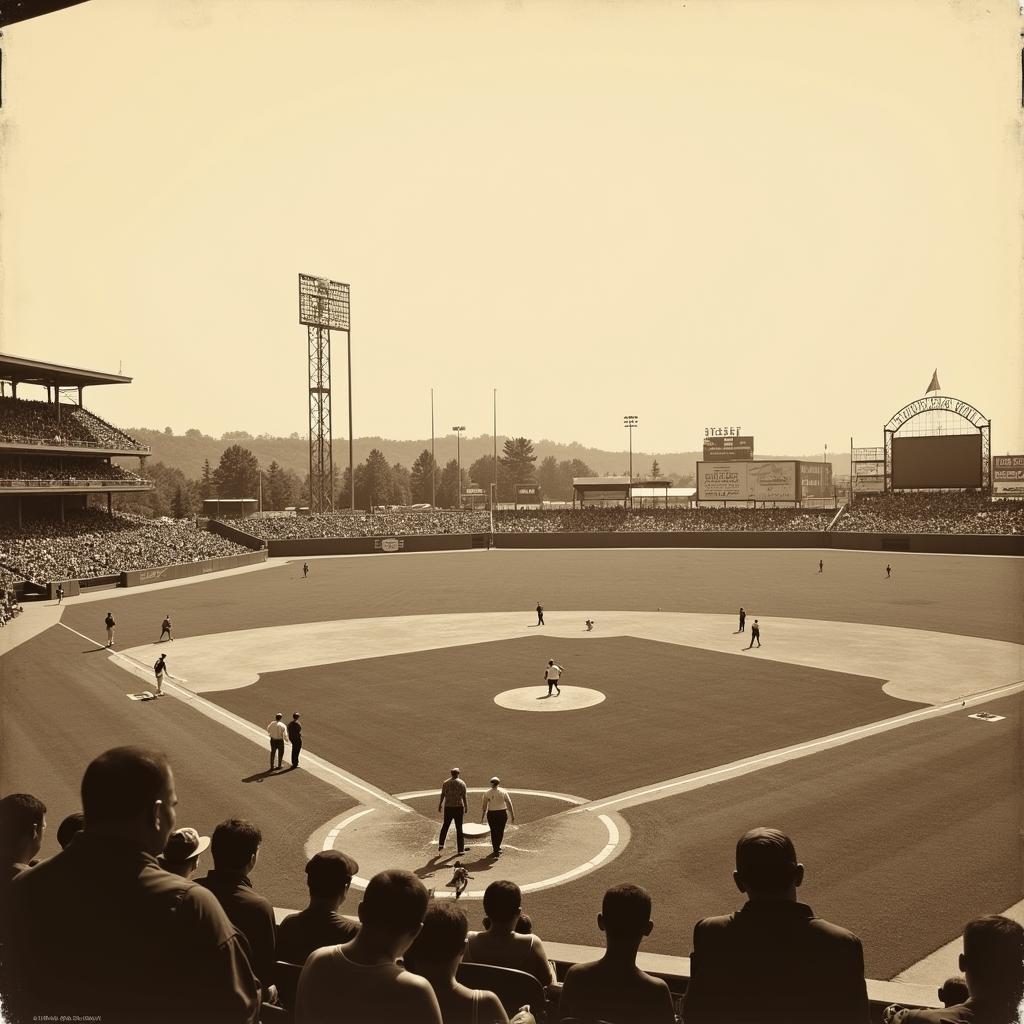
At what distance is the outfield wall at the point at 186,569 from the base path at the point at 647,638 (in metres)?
21.9

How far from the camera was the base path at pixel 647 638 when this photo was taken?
27.1m

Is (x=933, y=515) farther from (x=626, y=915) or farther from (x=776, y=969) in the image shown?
(x=776, y=969)

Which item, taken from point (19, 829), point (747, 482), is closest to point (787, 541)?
point (747, 482)

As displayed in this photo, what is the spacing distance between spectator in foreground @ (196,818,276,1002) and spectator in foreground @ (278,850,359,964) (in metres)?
0.32

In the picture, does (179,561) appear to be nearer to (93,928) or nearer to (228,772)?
(228,772)

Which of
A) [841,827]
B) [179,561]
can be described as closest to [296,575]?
[179,561]

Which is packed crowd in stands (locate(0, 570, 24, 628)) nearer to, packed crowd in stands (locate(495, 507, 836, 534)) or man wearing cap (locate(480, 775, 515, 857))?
man wearing cap (locate(480, 775, 515, 857))

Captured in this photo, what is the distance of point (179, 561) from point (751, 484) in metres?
60.2

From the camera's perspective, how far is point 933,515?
8275 centimetres

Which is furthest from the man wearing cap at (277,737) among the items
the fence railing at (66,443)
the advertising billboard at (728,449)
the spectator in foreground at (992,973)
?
the advertising billboard at (728,449)

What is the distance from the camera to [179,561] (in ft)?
207

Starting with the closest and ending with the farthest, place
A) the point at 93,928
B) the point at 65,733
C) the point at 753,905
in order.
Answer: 1. the point at 93,928
2. the point at 753,905
3. the point at 65,733

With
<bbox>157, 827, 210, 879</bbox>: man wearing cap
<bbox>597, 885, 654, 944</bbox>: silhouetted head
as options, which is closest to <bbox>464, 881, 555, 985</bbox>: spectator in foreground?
<bbox>597, 885, 654, 944</bbox>: silhouetted head

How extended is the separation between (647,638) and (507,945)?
29099mm
